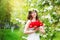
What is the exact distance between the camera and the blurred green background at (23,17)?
310 centimetres

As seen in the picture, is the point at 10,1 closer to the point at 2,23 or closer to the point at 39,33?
the point at 2,23

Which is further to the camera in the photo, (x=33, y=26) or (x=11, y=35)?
(x=11, y=35)

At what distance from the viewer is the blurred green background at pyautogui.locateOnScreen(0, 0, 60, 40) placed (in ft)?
10.2

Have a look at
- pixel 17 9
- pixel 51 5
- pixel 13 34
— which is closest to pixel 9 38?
pixel 13 34

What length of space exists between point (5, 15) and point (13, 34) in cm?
21

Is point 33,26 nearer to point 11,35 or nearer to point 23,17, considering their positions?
point 23,17

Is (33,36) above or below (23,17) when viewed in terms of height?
below

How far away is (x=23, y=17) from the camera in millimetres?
3123

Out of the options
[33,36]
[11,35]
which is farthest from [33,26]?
[11,35]

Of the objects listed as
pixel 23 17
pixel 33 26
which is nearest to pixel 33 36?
pixel 33 26

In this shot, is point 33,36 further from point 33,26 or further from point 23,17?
point 23,17

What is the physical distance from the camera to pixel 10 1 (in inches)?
125

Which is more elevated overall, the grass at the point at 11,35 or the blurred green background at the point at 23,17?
the blurred green background at the point at 23,17

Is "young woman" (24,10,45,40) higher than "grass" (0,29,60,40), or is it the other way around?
"young woman" (24,10,45,40)
